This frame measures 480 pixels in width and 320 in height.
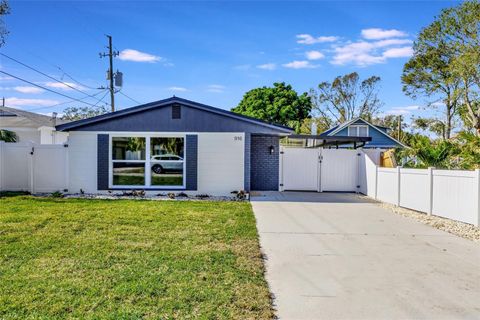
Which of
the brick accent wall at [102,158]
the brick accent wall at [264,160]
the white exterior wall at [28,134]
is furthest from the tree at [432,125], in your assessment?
the white exterior wall at [28,134]

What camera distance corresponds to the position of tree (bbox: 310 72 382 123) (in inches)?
1855

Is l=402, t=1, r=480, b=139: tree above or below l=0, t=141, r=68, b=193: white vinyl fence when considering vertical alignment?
above

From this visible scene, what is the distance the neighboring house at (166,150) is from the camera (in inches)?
529

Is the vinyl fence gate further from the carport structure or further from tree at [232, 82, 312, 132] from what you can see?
tree at [232, 82, 312, 132]

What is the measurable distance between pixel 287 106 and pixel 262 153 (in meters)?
28.9

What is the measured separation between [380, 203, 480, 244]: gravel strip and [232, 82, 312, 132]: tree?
32.2 meters

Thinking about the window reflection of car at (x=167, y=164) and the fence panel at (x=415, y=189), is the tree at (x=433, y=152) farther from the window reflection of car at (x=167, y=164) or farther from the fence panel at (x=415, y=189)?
the window reflection of car at (x=167, y=164)

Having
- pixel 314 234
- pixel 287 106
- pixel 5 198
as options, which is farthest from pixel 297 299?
pixel 287 106

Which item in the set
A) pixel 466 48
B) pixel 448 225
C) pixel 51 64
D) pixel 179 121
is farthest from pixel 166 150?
pixel 466 48

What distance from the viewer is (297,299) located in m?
4.25

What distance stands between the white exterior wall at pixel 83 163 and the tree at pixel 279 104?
3046 cm

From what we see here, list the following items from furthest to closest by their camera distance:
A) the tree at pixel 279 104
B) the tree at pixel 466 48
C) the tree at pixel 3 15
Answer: the tree at pixel 279 104, the tree at pixel 466 48, the tree at pixel 3 15

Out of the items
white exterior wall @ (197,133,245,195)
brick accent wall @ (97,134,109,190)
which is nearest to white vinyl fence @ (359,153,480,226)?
white exterior wall @ (197,133,245,195)

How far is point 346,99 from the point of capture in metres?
47.6
